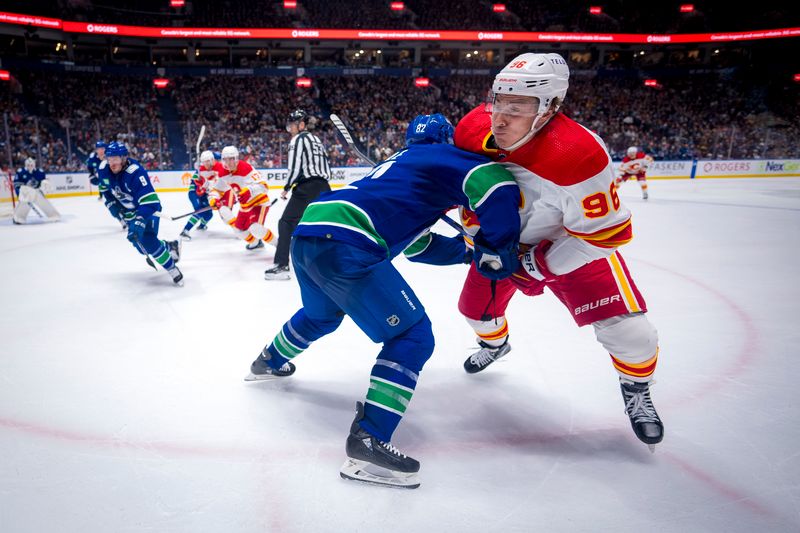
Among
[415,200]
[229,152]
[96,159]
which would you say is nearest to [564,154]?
[415,200]

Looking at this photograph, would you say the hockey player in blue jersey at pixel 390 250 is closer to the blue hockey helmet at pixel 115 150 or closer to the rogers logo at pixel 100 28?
the blue hockey helmet at pixel 115 150

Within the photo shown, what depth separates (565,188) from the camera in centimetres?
196

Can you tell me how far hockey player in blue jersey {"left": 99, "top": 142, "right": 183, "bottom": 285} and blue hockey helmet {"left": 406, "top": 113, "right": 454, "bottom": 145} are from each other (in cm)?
304

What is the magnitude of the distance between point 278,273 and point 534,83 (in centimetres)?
376

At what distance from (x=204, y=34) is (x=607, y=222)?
22541mm

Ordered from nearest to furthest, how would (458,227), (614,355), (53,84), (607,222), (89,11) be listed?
(607,222) → (614,355) → (458,227) → (53,84) → (89,11)

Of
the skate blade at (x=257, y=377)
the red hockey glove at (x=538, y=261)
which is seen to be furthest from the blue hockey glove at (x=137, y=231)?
the red hockey glove at (x=538, y=261)

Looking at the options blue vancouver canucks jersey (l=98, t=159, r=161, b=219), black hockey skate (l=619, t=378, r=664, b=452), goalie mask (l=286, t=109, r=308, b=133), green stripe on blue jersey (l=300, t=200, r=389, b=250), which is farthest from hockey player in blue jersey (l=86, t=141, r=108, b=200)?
black hockey skate (l=619, t=378, r=664, b=452)

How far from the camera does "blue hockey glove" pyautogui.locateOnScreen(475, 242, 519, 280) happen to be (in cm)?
193

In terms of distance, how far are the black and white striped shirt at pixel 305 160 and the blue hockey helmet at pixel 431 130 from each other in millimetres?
2630

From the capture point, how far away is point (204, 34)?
20797mm

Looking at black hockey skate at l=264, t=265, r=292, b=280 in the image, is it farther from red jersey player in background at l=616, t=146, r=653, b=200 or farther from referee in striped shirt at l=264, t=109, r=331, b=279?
red jersey player in background at l=616, t=146, r=653, b=200

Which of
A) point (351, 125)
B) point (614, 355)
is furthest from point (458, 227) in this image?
point (351, 125)

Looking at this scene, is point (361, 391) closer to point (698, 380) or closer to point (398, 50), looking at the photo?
point (698, 380)
